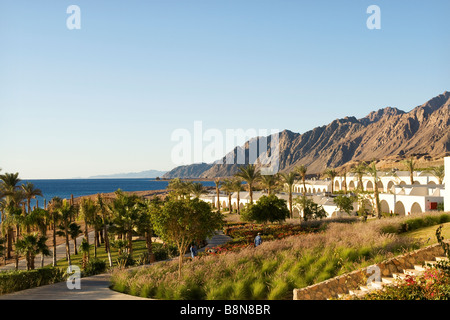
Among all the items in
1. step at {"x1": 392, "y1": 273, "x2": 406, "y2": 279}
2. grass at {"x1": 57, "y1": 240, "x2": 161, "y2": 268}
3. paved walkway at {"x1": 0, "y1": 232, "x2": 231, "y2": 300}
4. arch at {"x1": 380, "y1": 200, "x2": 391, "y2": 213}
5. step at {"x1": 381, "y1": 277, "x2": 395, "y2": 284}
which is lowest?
grass at {"x1": 57, "y1": 240, "x2": 161, "y2": 268}

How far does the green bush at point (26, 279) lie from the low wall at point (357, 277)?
11938 mm

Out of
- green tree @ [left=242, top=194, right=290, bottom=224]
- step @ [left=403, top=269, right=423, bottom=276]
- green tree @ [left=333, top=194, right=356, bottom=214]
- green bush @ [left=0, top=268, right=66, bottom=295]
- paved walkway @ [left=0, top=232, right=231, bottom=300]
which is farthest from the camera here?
green tree @ [left=333, top=194, right=356, bottom=214]

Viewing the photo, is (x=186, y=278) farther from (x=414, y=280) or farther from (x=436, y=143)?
(x=436, y=143)

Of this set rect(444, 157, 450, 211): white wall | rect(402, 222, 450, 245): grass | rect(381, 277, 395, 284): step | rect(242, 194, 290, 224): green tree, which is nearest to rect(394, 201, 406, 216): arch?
rect(444, 157, 450, 211): white wall

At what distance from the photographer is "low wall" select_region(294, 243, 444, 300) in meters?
10.8

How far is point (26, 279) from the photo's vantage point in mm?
16062

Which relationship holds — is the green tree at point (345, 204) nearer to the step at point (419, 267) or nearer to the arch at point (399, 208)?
→ the arch at point (399, 208)

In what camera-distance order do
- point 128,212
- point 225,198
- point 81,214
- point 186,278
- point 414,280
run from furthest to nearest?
point 225,198
point 81,214
point 128,212
point 186,278
point 414,280

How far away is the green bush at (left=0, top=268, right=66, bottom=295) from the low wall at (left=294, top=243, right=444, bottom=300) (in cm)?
1194

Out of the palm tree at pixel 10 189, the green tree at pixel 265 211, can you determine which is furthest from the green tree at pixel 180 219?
the palm tree at pixel 10 189

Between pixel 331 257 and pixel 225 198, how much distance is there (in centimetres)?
6427

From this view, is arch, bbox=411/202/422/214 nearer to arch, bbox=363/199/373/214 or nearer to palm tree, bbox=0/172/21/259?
arch, bbox=363/199/373/214

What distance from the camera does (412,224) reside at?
23.3 m

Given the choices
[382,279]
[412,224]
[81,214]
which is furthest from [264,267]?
[81,214]
